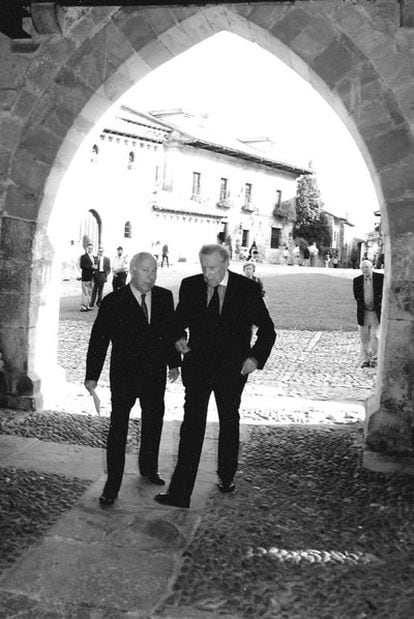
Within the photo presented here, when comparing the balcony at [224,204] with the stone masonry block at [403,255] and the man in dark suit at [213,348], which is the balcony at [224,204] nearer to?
the stone masonry block at [403,255]

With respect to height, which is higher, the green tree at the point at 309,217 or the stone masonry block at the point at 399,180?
the green tree at the point at 309,217

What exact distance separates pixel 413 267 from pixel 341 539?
205cm

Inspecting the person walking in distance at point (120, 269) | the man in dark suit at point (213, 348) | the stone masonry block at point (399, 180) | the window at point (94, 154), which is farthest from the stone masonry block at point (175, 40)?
the window at point (94, 154)

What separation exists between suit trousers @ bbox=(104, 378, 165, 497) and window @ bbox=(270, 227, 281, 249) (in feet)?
142

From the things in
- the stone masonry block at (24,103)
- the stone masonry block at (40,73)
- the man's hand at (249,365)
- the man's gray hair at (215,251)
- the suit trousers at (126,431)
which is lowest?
the suit trousers at (126,431)

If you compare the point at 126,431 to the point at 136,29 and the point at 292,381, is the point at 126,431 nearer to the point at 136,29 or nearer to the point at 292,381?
the point at 136,29

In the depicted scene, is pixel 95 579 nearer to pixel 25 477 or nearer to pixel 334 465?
pixel 25 477

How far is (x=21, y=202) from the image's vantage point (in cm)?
538

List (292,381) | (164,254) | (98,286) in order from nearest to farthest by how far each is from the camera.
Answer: (292,381), (98,286), (164,254)

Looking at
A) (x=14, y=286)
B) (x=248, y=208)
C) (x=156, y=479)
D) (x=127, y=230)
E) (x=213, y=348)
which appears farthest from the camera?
(x=248, y=208)

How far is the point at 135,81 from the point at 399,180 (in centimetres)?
241

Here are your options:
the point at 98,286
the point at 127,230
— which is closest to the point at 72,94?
the point at 98,286

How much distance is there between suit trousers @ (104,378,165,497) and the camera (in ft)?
11.9

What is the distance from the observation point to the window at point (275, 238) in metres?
47.0
